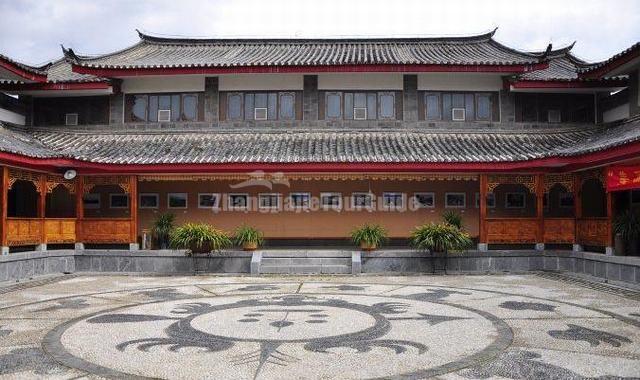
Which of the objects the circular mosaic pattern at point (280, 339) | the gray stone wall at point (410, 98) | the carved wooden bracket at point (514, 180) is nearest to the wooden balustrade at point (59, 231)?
the circular mosaic pattern at point (280, 339)

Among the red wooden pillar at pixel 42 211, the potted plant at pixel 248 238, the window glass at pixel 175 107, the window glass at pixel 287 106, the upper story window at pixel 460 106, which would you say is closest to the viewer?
the red wooden pillar at pixel 42 211

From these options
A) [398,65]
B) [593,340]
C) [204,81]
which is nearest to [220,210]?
[204,81]

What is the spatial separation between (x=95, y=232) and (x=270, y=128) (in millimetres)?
7183

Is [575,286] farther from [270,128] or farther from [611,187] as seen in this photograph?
[270,128]

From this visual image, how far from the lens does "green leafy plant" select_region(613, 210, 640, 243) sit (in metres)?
15.3

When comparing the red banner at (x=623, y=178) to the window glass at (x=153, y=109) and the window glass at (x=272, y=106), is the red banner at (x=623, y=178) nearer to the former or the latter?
the window glass at (x=272, y=106)

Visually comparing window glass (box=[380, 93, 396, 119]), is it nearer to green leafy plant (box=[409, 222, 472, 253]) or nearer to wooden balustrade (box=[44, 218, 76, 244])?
green leafy plant (box=[409, 222, 472, 253])

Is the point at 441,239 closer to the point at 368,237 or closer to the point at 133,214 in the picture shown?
the point at 368,237

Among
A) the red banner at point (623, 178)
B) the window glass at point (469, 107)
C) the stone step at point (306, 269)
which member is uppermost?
the window glass at point (469, 107)

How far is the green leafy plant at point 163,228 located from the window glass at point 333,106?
6.94 m

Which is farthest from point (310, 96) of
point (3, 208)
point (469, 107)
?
point (3, 208)

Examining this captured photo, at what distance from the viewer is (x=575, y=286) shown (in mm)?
14555

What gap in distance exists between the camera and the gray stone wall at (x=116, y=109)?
72.8 ft

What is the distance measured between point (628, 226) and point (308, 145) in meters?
10.2
